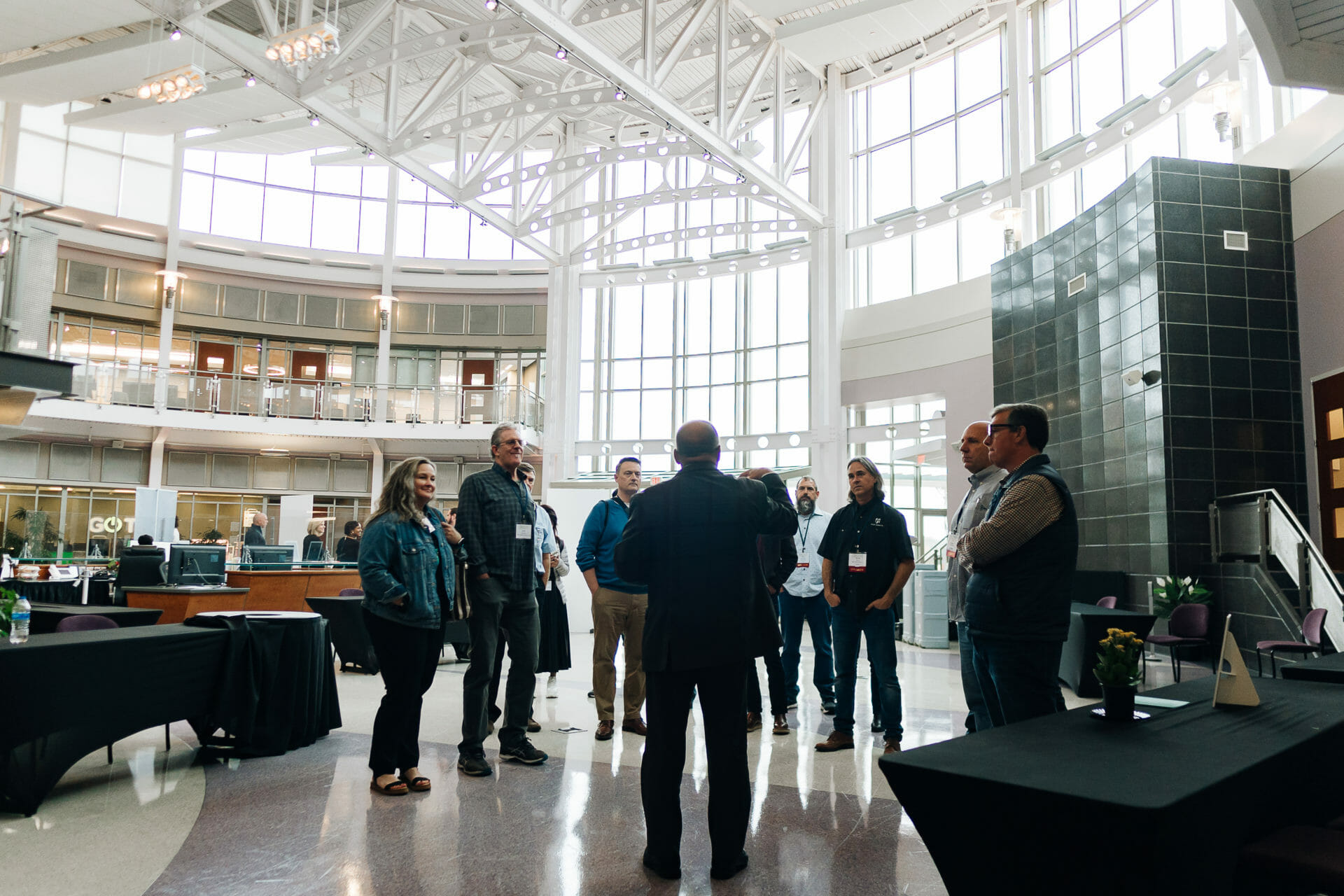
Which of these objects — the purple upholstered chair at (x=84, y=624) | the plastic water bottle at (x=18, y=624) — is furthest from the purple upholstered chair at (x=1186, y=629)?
the plastic water bottle at (x=18, y=624)

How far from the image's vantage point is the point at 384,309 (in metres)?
21.4

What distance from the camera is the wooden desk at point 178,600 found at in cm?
794

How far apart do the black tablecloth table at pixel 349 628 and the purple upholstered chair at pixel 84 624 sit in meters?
2.77

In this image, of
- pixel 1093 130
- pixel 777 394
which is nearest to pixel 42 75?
pixel 777 394

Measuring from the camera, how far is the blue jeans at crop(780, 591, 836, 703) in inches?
234

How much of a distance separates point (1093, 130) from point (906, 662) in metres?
8.65

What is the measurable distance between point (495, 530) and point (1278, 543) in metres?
7.10

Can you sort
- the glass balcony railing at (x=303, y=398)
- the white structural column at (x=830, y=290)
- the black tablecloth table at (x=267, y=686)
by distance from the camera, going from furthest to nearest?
the glass balcony railing at (x=303, y=398) → the white structural column at (x=830, y=290) → the black tablecloth table at (x=267, y=686)

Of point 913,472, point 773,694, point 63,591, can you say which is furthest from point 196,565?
point 913,472

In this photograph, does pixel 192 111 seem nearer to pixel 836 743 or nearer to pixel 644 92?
pixel 644 92

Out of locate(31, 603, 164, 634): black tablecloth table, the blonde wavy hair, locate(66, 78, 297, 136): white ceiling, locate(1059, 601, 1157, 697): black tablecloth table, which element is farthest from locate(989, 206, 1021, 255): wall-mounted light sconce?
locate(66, 78, 297, 136): white ceiling

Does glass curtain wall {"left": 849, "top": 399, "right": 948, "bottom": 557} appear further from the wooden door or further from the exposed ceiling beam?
the wooden door

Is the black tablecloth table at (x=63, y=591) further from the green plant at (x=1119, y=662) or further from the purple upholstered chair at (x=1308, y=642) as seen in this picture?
the purple upholstered chair at (x=1308, y=642)

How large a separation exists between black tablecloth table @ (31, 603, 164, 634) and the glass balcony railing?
1296cm
